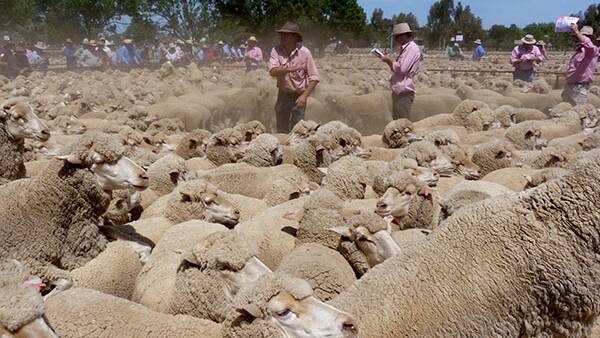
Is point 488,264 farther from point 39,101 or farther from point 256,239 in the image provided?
point 39,101

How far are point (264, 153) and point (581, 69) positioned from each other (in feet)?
19.5

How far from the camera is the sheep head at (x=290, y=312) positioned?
8.50ft

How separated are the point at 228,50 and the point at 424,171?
31.7 metres

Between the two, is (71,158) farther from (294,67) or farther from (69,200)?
(294,67)

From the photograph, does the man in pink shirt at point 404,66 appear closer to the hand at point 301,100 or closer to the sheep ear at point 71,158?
the hand at point 301,100

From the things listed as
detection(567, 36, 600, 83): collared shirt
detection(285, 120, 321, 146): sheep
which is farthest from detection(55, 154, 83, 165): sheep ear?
detection(567, 36, 600, 83): collared shirt

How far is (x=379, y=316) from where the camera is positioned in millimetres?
2740

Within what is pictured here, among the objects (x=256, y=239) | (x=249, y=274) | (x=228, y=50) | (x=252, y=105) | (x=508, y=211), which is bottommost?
(x=228, y=50)

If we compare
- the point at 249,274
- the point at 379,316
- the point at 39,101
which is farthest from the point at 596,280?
the point at 39,101

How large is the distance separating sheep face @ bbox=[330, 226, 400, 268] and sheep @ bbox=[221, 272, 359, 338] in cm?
118

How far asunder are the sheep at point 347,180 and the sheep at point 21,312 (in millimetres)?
3213

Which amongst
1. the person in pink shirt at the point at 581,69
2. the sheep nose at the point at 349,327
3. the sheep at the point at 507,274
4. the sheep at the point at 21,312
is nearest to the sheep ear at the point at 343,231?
the sheep at the point at 507,274

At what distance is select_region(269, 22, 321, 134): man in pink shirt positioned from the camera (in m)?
7.75

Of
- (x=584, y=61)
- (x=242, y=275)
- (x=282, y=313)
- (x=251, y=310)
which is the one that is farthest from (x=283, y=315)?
(x=584, y=61)
